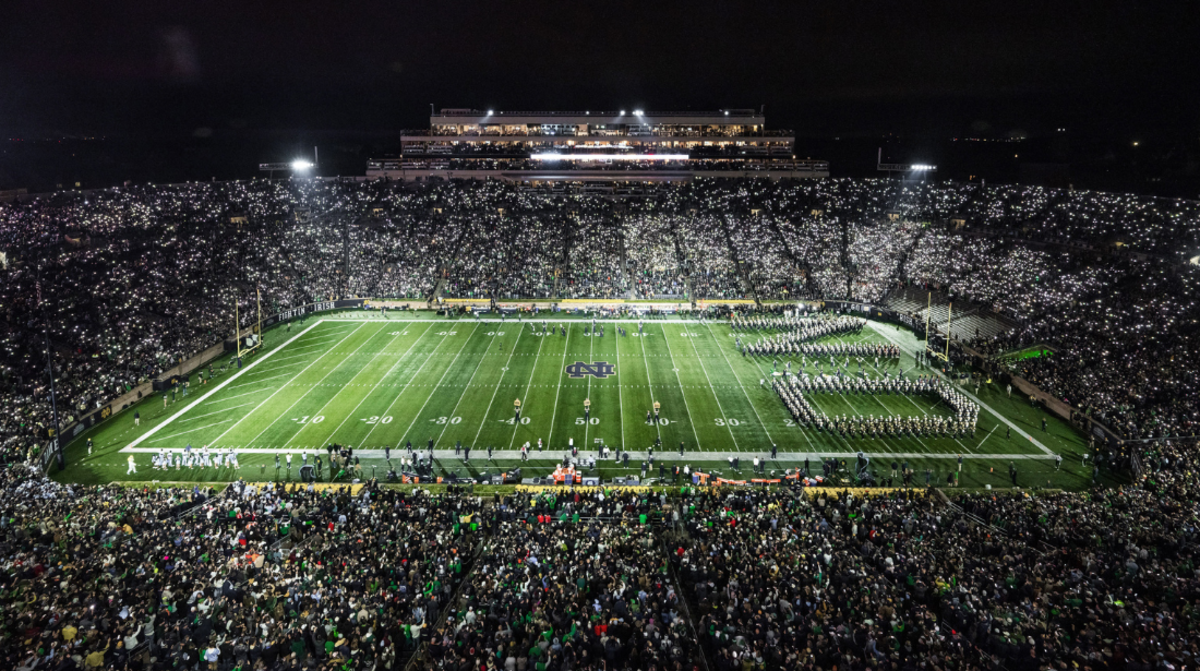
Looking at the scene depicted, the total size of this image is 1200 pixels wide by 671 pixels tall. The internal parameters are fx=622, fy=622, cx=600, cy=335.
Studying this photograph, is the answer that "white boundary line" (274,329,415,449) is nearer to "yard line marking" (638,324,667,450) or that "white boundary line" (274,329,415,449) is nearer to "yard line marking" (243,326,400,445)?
"yard line marking" (243,326,400,445)

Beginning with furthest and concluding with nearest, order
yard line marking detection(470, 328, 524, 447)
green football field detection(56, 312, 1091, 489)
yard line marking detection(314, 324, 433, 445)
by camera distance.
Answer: yard line marking detection(470, 328, 524, 447) → yard line marking detection(314, 324, 433, 445) → green football field detection(56, 312, 1091, 489)

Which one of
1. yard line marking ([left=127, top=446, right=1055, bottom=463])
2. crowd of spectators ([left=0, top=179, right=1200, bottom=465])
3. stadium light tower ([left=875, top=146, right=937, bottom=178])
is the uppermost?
stadium light tower ([left=875, top=146, right=937, bottom=178])

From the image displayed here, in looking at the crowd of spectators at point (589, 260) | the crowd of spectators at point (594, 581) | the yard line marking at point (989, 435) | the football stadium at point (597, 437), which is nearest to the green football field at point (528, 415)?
the yard line marking at point (989, 435)

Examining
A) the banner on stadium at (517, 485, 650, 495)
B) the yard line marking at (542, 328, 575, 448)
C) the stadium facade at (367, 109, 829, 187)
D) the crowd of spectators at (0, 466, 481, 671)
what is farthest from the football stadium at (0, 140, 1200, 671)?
the stadium facade at (367, 109, 829, 187)

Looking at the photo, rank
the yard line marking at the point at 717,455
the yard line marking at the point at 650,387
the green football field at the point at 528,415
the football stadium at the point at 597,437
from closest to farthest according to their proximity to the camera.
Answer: the football stadium at the point at 597,437 → the green football field at the point at 528,415 → the yard line marking at the point at 717,455 → the yard line marking at the point at 650,387

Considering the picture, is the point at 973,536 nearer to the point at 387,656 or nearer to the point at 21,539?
the point at 387,656

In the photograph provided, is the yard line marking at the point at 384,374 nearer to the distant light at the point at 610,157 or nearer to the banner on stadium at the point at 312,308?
the banner on stadium at the point at 312,308
